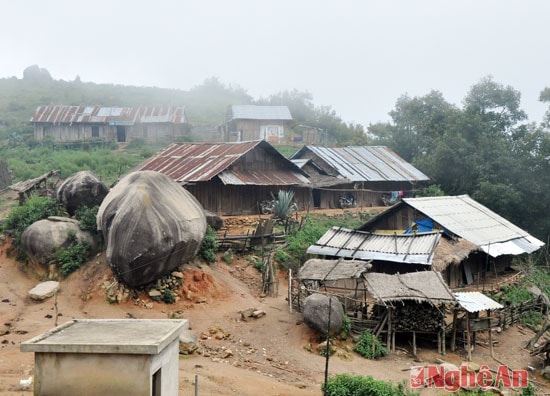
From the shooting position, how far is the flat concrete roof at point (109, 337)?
764 cm

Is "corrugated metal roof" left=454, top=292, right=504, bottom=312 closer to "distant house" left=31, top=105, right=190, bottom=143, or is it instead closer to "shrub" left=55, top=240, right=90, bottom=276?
"shrub" left=55, top=240, right=90, bottom=276

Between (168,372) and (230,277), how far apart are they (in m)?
10.4

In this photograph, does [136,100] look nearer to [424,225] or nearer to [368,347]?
[424,225]

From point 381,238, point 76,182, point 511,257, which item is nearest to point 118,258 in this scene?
point 76,182

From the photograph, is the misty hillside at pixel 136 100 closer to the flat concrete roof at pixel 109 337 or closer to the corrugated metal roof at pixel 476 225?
the corrugated metal roof at pixel 476 225

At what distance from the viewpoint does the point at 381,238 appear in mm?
19625

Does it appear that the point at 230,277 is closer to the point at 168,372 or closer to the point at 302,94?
the point at 168,372

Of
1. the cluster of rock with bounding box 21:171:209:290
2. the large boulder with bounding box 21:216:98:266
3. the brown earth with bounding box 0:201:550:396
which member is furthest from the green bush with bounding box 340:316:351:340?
the large boulder with bounding box 21:216:98:266

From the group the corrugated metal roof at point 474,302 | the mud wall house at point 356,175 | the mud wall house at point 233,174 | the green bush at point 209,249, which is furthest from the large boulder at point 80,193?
the corrugated metal roof at point 474,302

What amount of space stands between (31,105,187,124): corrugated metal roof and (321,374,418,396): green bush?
128ft

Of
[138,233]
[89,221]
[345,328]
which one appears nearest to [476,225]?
[345,328]

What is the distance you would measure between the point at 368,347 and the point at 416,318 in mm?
1719

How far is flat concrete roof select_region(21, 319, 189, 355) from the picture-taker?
7637mm

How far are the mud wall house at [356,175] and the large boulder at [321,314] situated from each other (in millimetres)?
15066
